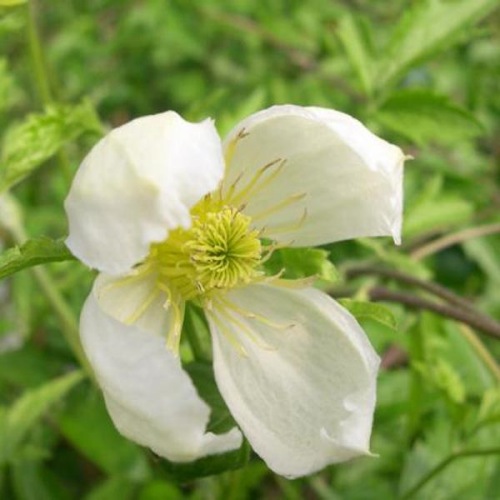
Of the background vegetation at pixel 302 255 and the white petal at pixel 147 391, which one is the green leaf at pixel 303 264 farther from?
the white petal at pixel 147 391

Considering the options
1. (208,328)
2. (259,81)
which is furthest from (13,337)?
(208,328)

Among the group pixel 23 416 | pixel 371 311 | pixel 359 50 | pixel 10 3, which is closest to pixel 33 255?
pixel 371 311

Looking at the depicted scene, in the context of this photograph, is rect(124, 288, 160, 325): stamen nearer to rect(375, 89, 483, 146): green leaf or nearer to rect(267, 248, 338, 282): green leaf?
rect(267, 248, 338, 282): green leaf

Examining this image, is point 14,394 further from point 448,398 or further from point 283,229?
point 283,229

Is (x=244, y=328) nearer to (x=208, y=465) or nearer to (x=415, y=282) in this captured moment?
(x=208, y=465)

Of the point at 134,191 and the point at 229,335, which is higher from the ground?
the point at 134,191
